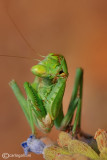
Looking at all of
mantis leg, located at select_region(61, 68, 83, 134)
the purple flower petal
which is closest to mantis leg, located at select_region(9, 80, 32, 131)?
mantis leg, located at select_region(61, 68, 83, 134)

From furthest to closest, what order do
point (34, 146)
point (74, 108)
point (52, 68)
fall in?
point (74, 108)
point (52, 68)
point (34, 146)

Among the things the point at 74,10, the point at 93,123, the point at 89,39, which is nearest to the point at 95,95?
the point at 93,123

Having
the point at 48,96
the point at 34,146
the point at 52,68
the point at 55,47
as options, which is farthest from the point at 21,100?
the point at 55,47

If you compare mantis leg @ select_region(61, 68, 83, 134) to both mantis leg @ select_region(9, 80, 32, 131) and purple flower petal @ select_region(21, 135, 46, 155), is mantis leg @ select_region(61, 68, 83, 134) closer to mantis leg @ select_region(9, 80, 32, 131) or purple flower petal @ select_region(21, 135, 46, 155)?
mantis leg @ select_region(9, 80, 32, 131)

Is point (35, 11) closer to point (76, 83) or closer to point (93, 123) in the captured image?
point (93, 123)

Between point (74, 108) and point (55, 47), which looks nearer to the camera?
point (74, 108)

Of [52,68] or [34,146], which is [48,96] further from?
[34,146]

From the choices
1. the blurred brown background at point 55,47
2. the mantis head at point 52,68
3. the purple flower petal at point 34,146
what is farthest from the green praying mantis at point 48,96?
the blurred brown background at point 55,47
